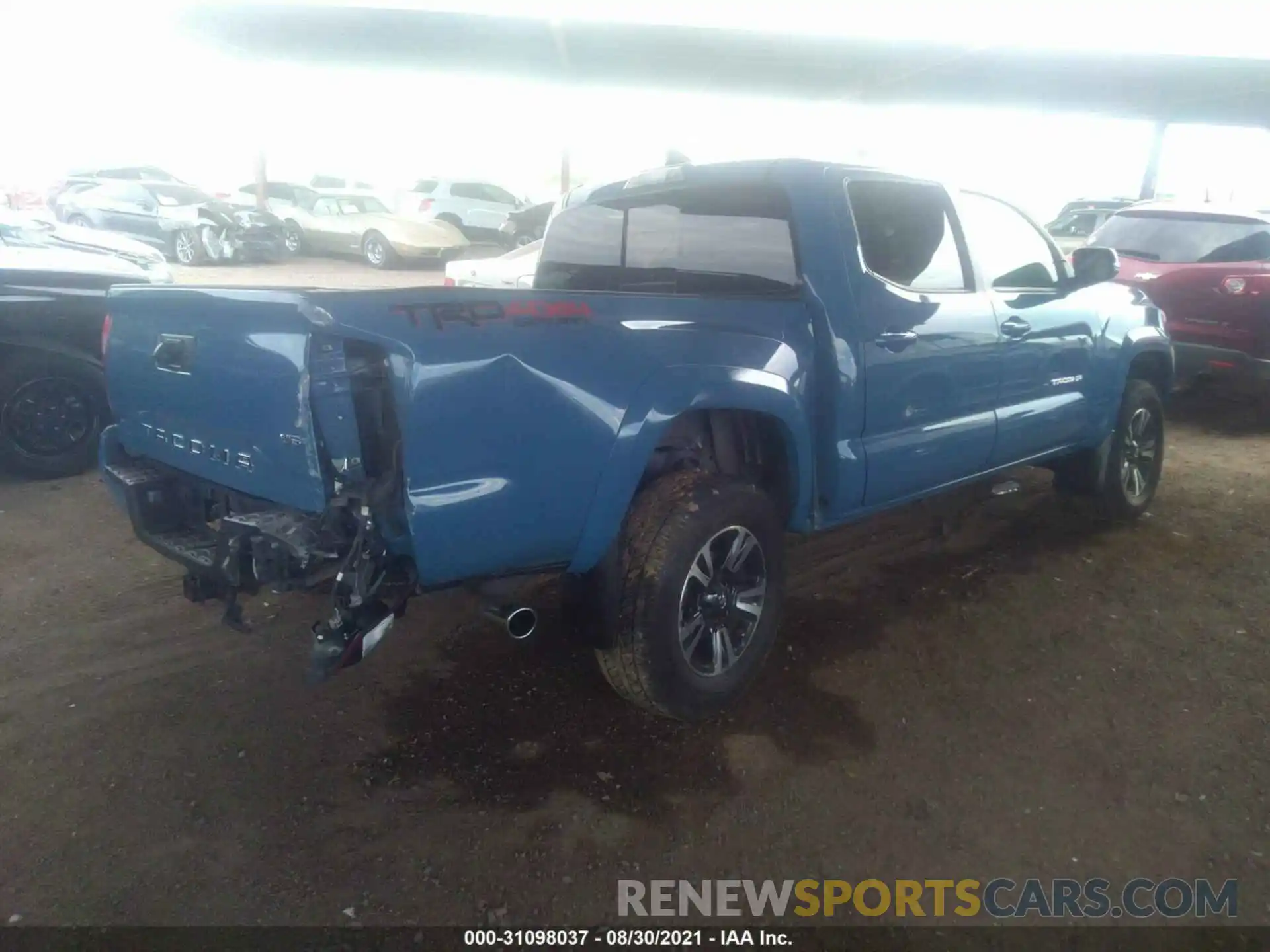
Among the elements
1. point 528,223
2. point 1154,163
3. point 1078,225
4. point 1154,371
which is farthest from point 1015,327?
point 1154,163

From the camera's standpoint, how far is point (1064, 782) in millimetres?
2865

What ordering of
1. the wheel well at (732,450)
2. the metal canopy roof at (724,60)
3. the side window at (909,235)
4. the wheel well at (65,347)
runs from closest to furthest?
the wheel well at (732,450), the side window at (909,235), the wheel well at (65,347), the metal canopy roof at (724,60)

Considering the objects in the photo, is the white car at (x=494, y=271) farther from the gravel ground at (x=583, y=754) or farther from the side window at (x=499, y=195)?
the side window at (x=499, y=195)

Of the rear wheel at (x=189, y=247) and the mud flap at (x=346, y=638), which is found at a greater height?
the mud flap at (x=346, y=638)

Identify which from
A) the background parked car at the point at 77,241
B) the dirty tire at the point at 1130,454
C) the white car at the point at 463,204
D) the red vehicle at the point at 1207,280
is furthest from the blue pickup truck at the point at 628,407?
the white car at the point at 463,204

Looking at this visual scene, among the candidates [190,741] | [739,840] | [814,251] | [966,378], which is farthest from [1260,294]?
[190,741]

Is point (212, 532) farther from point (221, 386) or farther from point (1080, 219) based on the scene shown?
point (1080, 219)

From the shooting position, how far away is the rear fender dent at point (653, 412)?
263 cm

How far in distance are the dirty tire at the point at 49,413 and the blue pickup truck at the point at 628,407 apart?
2.78 m

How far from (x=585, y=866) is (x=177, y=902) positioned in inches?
41.4

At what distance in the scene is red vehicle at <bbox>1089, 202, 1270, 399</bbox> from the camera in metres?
7.16

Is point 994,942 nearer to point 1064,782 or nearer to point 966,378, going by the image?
point 1064,782

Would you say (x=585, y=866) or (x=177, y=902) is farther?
(x=585, y=866)

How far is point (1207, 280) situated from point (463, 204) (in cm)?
1579
